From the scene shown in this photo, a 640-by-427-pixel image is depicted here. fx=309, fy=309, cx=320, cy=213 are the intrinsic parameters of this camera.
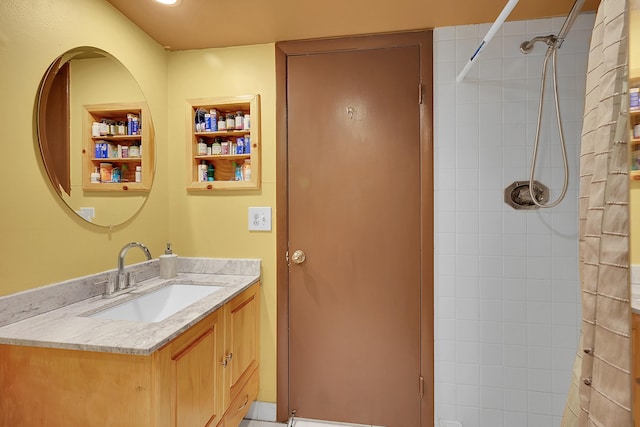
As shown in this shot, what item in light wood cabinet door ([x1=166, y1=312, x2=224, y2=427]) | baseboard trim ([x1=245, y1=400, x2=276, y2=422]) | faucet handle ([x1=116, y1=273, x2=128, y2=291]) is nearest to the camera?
light wood cabinet door ([x1=166, y1=312, x2=224, y2=427])

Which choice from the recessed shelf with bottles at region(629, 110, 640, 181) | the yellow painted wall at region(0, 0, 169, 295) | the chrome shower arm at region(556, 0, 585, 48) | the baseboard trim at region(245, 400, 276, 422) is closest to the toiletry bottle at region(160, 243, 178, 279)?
the yellow painted wall at region(0, 0, 169, 295)

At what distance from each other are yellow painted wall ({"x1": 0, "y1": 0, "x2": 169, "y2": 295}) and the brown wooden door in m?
0.96

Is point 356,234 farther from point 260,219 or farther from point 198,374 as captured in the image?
point 198,374

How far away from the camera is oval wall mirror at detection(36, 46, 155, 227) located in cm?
125

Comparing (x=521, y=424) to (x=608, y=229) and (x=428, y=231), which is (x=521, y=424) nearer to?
(x=428, y=231)

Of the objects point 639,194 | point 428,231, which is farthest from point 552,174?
point 639,194

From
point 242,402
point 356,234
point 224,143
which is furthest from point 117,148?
point 242,402

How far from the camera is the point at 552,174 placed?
1.64m

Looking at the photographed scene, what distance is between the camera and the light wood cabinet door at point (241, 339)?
1486 millimetres

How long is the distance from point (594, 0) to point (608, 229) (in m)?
1.51

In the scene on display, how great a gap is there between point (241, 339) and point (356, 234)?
0.85m

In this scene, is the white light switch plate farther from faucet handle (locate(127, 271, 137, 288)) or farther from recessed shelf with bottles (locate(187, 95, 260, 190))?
faucet handle (locate(127, 271, 137, 288))

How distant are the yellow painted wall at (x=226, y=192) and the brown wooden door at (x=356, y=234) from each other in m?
0.14

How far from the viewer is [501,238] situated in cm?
169
